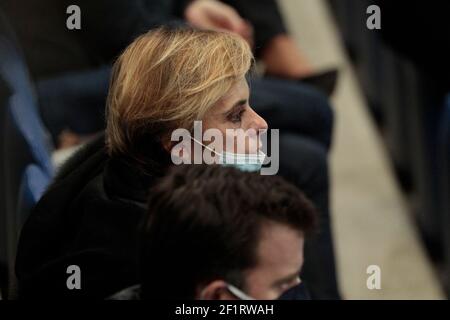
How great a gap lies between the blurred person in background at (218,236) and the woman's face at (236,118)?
3 centimetres

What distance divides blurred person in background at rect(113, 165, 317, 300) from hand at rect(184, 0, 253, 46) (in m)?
0.18

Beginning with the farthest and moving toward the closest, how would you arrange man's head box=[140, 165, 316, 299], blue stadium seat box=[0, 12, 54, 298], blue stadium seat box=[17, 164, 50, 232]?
blue stadium seat box=[0, 12, 54, 298]
blue stadium seat box=[17, 164, 50, 232]
man's head box=[140, 165, 316, 299]

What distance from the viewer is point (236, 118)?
983 millimetres

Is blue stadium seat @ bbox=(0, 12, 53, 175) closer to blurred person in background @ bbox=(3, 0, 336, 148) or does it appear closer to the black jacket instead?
blurred person in background @ bbox=(3, 0, 336, 148)

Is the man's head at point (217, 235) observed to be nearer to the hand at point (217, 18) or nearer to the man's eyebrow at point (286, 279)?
the man's eyebrow at point (286, 279)

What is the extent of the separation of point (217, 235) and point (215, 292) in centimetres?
6

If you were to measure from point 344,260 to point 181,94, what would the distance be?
652mm

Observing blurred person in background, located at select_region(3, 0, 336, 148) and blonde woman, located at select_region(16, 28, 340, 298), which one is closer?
blonde woman, located at select_region(16, 28, 340, 298)

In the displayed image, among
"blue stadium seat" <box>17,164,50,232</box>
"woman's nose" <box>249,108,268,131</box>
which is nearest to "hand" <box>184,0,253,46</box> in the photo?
"woman's nose" <box>249,108,268,131</box>

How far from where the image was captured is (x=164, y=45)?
Result: 0.98 metres

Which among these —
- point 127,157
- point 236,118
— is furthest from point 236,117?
point 127,157

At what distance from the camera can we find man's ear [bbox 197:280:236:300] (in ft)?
3.18
